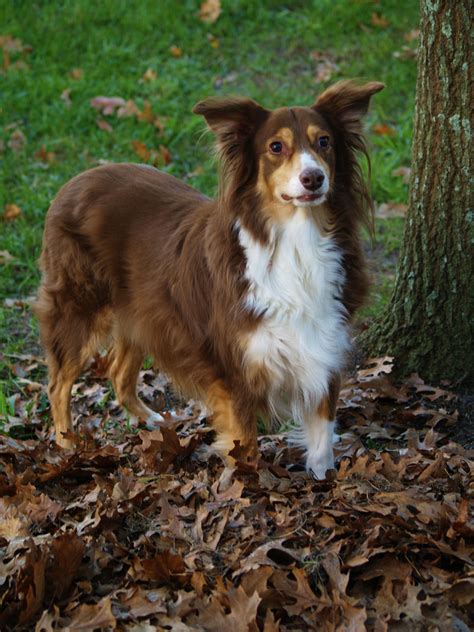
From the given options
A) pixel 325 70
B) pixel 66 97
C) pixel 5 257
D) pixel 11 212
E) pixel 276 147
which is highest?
pixel 276 147

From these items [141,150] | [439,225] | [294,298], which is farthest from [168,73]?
[294,298]

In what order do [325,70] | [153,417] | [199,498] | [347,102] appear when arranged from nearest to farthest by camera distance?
[199,498], [347,102], [153,417], [325,70]

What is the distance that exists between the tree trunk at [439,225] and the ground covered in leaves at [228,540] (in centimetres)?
65

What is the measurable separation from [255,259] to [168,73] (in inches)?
232

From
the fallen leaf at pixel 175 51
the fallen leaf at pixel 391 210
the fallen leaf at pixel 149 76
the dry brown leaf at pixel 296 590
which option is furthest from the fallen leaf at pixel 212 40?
the dry brown leaf at pixel 296 590

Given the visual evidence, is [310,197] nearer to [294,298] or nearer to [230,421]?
[294,298]

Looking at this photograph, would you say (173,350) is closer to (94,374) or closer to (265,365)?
(265,365)

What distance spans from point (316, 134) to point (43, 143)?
5065 millimetres

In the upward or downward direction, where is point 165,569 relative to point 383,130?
downward

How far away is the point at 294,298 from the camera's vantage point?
12.8ft

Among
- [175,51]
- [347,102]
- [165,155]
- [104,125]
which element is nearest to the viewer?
[347,102]

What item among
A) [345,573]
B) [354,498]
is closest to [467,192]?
[354,498]

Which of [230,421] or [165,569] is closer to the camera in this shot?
[165,569]

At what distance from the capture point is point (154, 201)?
451 cm
